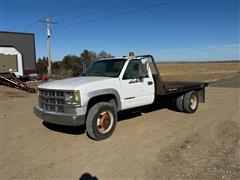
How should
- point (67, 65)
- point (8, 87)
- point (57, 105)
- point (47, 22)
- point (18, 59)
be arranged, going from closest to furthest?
1. point (57, 105)
2. point (8, 87)
3. point (18, 59)
4. point (47, 22)
5. point (67, 65)

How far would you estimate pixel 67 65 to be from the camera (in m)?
31.9

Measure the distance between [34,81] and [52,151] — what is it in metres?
16.5

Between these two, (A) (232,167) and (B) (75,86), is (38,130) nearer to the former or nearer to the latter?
(B) (75,86)

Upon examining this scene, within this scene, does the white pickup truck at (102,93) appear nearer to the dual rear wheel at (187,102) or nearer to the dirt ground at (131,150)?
the dirt ground at (131,150)

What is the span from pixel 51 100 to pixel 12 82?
11830 mm

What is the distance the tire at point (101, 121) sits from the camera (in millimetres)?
5551

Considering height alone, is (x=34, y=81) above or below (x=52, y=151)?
above

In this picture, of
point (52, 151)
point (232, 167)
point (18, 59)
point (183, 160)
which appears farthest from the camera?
point (18, 59)

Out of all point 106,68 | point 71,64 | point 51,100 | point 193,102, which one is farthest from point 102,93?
point 71,64

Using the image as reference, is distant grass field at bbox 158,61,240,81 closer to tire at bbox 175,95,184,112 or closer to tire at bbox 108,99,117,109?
tire at bbox 175,95,184,112

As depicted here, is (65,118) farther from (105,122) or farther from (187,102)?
(187,102)

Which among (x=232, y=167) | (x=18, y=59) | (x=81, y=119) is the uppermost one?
(x=18, y=59)

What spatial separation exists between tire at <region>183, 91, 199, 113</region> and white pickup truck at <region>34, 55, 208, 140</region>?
80cm

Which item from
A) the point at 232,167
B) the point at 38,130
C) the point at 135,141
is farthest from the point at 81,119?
the point at 232,167
